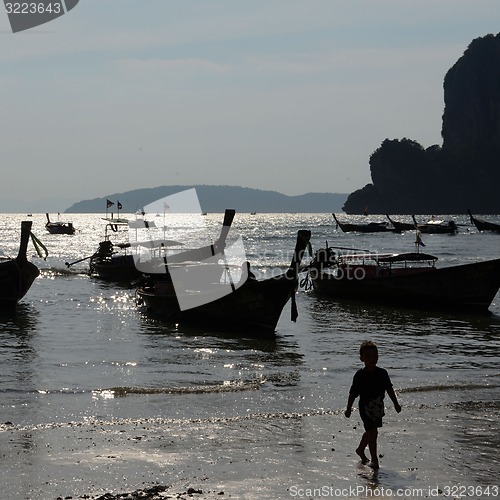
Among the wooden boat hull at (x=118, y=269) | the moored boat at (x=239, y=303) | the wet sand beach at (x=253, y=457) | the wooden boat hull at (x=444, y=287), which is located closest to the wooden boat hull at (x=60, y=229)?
the wooden boat hull at (x=118, y=269)

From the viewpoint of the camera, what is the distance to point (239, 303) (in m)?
29.3

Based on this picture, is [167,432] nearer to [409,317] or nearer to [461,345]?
[461,345]

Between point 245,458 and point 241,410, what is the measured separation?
413 cm

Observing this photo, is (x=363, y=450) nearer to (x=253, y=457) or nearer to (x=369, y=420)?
(x=369, y=420)

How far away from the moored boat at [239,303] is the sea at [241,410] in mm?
702

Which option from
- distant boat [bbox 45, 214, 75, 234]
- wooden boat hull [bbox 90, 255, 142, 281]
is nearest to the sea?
wooden boat hull [bbox 90, 255, 142, 281]

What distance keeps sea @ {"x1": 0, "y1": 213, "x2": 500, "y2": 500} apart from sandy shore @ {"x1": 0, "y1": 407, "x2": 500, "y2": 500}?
0.11ft

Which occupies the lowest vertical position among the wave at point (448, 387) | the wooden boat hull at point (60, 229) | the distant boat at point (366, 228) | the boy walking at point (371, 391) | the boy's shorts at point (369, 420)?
the wave at point (448, 387)

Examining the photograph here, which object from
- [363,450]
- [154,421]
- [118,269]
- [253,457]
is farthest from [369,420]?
[118,269]

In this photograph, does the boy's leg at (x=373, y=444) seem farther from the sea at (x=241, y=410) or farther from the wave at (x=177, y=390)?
the wave at (x=177, y=390)

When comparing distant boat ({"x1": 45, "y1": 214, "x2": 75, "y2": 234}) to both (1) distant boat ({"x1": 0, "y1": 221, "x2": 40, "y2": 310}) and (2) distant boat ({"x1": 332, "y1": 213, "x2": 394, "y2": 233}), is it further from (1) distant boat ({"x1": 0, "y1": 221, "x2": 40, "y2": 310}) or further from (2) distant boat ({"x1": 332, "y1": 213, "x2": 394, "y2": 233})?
(1) distant boat ({"x1": 0, "y1": 221, "x2": 40, "y2": 310})

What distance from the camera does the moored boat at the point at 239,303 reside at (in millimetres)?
28156

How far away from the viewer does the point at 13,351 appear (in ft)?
83.9

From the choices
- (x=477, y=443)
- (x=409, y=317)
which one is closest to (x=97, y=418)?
(x=477, y=443)
